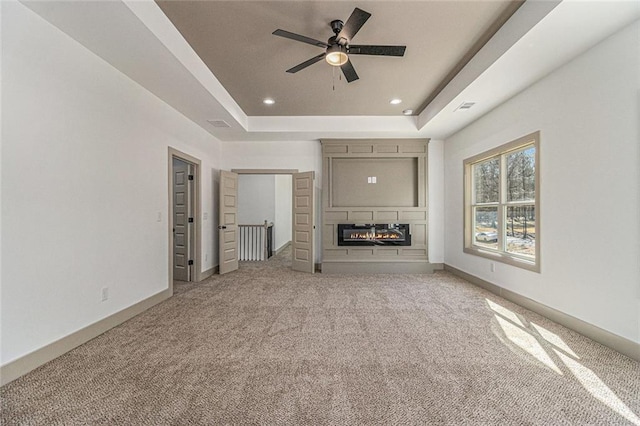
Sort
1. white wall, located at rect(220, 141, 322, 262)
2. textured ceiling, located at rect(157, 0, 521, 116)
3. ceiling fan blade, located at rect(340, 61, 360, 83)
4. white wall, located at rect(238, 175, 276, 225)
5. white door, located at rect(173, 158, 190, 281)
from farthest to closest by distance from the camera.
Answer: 1. white wall, located at rect(238, 175, 276, 225)
2. white wall, located at rect(220, 141, 322, 262)
3. white door, located at rect(173, 158, 190, 281)
4. ceiling fan blade, located at rect(340, 61, 360, 83)
5. textured ceiling, located at rect(157, 0, 521, 116)

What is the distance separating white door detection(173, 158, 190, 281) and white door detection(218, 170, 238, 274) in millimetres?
658

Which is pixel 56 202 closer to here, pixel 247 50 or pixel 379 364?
pixel 247 50

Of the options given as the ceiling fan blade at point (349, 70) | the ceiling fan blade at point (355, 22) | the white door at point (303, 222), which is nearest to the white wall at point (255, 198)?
the white door at point (303, 222)

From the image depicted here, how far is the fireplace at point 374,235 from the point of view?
5.74 metres

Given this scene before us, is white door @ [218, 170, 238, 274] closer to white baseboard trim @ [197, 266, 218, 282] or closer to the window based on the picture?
white baseboard trim @ [197, 266, 218, 282]

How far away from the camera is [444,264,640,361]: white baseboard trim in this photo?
90.1 inches

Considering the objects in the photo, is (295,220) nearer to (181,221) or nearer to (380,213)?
(380,213)

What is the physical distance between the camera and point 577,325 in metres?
2.74

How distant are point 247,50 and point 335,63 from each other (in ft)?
3.51

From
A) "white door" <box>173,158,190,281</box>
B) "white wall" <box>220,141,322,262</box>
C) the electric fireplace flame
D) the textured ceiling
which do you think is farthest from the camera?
"white wall" <box>220,141,322,262</box>

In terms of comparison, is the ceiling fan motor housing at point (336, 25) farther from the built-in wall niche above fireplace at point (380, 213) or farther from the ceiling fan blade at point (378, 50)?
the built-in wall niche above fireplace at point (380, 213)

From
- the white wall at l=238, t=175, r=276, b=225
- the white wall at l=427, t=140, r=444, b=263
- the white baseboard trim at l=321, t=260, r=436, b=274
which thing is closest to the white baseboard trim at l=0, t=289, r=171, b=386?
the white baseboard trim at l=321, t=260, r=436, b=274

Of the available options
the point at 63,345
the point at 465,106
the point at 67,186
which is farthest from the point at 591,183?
the point at 63,345

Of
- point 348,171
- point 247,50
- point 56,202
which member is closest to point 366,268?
point 348,171
